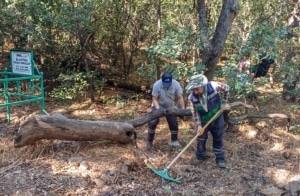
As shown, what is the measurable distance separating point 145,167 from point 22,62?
3601 millimetres

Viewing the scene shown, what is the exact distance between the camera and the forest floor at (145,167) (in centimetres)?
448

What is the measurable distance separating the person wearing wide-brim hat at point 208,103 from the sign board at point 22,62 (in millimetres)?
3393

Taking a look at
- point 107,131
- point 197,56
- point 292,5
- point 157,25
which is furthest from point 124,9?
point 107,131

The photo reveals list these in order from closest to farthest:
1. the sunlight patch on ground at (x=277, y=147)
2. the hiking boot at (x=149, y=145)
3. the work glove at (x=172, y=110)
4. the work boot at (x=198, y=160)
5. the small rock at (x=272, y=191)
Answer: the small rock at (x=272, y=191) → the work boot at (x=198, y=160) → the work glove at (x=172, y=110) → the hiking boot at (x=149, y=145) → the sunlight patch on ground at (x=277, y=147)

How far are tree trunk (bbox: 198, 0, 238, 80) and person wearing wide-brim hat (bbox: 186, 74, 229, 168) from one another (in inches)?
62.4

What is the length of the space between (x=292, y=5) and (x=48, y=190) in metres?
6.84

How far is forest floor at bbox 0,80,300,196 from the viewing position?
4484 millimetres

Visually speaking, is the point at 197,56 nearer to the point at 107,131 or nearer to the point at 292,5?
the point at 292,5

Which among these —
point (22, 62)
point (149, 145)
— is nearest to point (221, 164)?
point (149, 145)

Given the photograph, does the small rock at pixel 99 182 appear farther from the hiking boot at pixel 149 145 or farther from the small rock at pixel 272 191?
the small rock at pixel 272 191

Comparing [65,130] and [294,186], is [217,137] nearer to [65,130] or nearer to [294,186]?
[294,186]

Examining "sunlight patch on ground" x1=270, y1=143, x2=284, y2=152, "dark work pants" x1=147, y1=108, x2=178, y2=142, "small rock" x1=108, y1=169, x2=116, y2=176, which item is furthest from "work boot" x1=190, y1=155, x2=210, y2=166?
"sunlight patch on ground" x1=270, y1=143, x2=284, y2=152

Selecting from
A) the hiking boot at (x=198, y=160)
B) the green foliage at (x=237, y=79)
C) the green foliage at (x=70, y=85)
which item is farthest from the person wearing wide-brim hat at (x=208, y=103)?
the green foliage at (x=70, y=85)

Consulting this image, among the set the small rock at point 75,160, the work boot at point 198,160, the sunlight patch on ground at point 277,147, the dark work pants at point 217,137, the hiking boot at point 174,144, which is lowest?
the work boot at point 198,160
